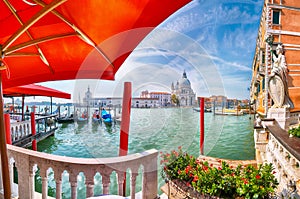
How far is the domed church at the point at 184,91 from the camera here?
232 centimetres

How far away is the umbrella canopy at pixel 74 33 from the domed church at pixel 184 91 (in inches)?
49.3

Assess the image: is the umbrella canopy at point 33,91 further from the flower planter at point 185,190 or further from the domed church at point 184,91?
the flower planter at point 185,190

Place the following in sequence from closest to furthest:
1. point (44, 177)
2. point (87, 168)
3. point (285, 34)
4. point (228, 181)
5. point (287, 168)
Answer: point (87, 168) < point (44, 177) < point (228, 181) < point (287, 168) < point (285, 34)

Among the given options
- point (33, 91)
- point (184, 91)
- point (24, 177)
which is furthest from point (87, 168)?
point (33, 91)

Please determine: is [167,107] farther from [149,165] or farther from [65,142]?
[65,142]

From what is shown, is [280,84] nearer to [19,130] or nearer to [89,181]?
[89,181]

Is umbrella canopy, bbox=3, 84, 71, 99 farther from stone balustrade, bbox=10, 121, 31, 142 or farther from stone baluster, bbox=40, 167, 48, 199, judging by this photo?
stone baluster, bbox=40, 167, 48, 199

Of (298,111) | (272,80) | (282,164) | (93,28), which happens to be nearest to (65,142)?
(93,28)

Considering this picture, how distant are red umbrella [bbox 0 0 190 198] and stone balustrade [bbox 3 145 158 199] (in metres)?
0.17

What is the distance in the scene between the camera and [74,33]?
1087mm

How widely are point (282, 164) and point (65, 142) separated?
687 centimetres

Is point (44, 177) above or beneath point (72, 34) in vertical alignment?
beneath

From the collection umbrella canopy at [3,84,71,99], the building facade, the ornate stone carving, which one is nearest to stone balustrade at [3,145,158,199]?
umbrella canopy at [3,84,71,99]

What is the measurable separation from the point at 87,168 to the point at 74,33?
0.96m
